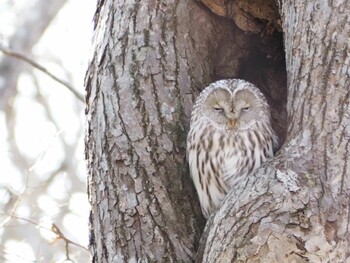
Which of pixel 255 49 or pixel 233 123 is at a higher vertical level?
pixel 255 49

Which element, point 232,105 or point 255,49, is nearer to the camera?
point 232,105

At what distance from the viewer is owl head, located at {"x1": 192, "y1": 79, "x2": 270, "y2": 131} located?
14.1 feet

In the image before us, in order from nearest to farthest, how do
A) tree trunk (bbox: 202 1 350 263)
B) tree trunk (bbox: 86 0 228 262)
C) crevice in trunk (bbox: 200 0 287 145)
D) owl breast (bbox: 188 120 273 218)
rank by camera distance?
tree trunk (bbox: 202 1 350 263)
tree trunk (bbox: 86 0 228 262)
owl breast (bbox: 188 120 273 218)
crevice in trunk (bbox: 200 0 287 145)

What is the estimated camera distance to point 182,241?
391cm

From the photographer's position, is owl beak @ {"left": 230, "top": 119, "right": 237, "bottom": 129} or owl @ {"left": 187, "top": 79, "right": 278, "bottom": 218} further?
owl beak @ {"left": 230, "top": 119, "right": 237, "bottom": 129}

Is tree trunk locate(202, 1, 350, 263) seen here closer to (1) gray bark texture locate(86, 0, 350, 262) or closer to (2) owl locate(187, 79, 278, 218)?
(1) gray bark texture locate(86, 0, 350, 262)

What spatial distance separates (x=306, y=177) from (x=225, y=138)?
102 cm

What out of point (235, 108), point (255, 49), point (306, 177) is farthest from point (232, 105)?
point (306, 177)

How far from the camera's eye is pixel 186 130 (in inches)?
171

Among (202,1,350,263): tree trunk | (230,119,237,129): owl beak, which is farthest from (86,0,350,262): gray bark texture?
(230,119,237,129): owl beak

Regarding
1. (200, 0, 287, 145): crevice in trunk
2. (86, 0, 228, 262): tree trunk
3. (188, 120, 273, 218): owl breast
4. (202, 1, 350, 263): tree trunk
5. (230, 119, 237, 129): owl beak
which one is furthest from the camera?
(200, 0, 287, 145): crevice in trunk

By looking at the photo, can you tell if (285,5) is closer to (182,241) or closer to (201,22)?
(201,22)

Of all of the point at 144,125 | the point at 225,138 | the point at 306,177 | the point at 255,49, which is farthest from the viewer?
the point at 255,49

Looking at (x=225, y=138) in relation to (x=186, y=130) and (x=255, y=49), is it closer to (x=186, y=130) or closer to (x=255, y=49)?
(x=186, y=130)
